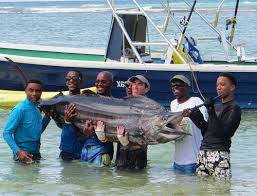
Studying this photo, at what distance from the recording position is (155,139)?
7742mm

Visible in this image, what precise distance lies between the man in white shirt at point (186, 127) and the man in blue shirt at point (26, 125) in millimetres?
1529

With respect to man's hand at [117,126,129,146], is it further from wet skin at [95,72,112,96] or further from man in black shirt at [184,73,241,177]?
man in black shirt at [184,73,241,177]

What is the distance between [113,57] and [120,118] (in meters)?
5.85

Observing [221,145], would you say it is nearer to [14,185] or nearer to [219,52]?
[14,185]

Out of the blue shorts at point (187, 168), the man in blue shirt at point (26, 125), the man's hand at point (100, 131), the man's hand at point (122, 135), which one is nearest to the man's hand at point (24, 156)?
the man in blue shirt at point (26, 125)

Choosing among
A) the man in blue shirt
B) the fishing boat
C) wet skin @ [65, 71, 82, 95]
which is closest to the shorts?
wet skin @ [65, 71, 82, 95]

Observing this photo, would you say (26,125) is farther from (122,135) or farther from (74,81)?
(122,135)

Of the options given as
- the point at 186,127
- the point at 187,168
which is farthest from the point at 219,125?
the point at 187,168

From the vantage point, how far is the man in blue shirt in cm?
847

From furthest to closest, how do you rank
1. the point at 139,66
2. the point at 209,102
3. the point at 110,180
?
1. the point at 139,66
2. the point at 110,180
3. the point at 209,102

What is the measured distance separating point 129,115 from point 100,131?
335mm

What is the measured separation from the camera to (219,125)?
7.56m

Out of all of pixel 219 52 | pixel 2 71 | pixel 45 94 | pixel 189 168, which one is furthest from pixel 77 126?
pixel 219 52

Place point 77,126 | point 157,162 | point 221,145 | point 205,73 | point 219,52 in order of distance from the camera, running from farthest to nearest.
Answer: point 219,52, point 205,73, point 157,162, point 77,126, point 221,145
